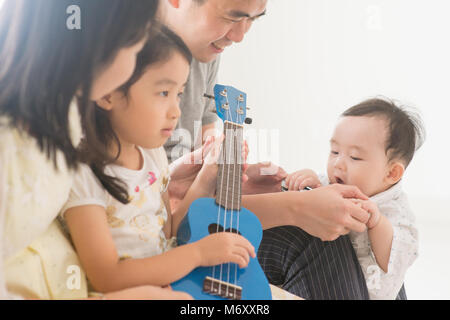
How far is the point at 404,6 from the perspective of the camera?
60.7 inches

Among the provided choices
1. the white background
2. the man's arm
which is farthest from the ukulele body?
the white background

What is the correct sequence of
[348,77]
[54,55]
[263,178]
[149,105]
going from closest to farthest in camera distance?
[54,55]
[149,105]
[263,178]
[348,77]

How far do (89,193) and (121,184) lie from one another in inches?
2.2

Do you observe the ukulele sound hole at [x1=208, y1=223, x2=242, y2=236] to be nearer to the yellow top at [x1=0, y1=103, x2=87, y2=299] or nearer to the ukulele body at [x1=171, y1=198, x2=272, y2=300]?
the ukulele body at [x1=171, y1=198, x2=272, y2=300]

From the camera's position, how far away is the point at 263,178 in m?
1.05

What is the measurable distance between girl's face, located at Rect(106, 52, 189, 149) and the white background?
422 millimetres

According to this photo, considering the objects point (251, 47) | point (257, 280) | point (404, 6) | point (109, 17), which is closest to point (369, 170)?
point (257, 280)

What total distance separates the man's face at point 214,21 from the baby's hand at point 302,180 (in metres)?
0.33

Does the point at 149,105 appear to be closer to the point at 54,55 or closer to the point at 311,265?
the point at 54,55

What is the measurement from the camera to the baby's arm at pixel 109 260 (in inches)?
22.5

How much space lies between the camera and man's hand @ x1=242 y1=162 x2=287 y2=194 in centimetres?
103

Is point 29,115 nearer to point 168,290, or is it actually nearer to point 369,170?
point 168,290

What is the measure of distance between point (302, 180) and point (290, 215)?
180mm

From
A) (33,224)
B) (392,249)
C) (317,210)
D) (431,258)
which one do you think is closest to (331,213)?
(317,210)
